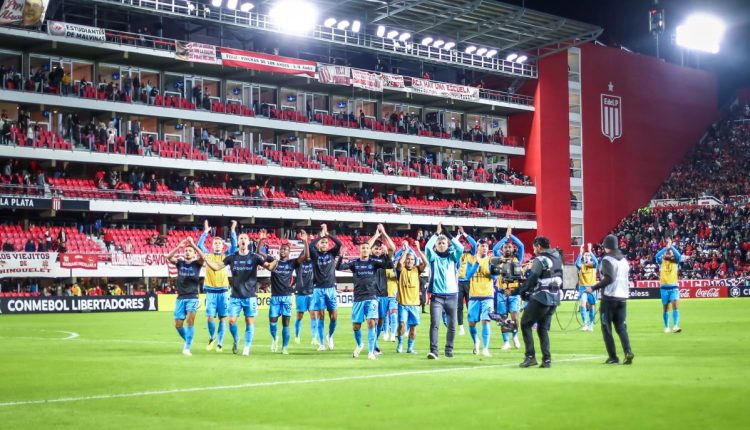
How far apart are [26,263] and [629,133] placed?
185 feet

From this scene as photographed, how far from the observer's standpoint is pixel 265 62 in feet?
215

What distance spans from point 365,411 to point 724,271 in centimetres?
6524

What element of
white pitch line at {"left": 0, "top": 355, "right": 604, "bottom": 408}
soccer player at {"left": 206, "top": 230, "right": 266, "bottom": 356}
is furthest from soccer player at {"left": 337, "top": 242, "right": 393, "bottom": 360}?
white pitch line at {"left": 0, "top": 355, "right": 604, "bottom": 408}

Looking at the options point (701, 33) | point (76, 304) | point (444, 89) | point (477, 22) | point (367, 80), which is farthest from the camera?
point (701, 33)

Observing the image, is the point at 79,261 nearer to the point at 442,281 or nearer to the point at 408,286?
the point at 408,286

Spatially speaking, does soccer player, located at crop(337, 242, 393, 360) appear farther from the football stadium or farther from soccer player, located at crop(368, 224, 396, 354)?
soccer player, located at crop(368, 224, 396, 354)

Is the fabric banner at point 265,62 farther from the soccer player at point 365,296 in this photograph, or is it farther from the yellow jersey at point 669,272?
the soccer player at point 365,296

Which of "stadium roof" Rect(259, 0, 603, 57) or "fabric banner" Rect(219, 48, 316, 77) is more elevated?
"stadium roof" Rect(259, 0, 603, 57)

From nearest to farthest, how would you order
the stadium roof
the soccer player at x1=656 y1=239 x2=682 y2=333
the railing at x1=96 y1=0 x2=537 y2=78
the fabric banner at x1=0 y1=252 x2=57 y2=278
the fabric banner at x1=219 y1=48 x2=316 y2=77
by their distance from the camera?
the soccer player at x1=656 y1=239 x2=682 y2=333 → the fabric banner at x1=0 y1=252 x2=57 y2=278 → the railing at x1=96 y1=0 x2=537 y2=78 → the fabric banner at x1=219 y1=48 x2=316 y2=77 → the stadium roof

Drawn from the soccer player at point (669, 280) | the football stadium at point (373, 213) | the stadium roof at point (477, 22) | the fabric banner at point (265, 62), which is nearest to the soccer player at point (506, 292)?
the football stadium at point (373, 213)

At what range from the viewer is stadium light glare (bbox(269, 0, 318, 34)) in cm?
6700

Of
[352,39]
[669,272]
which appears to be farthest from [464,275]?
[352,39]

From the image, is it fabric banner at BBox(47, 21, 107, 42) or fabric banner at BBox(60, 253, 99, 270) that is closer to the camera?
fabric banner at BBox(60, 253, 99, 270)

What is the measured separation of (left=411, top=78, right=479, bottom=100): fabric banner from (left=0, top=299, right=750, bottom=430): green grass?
5086 centimetres
